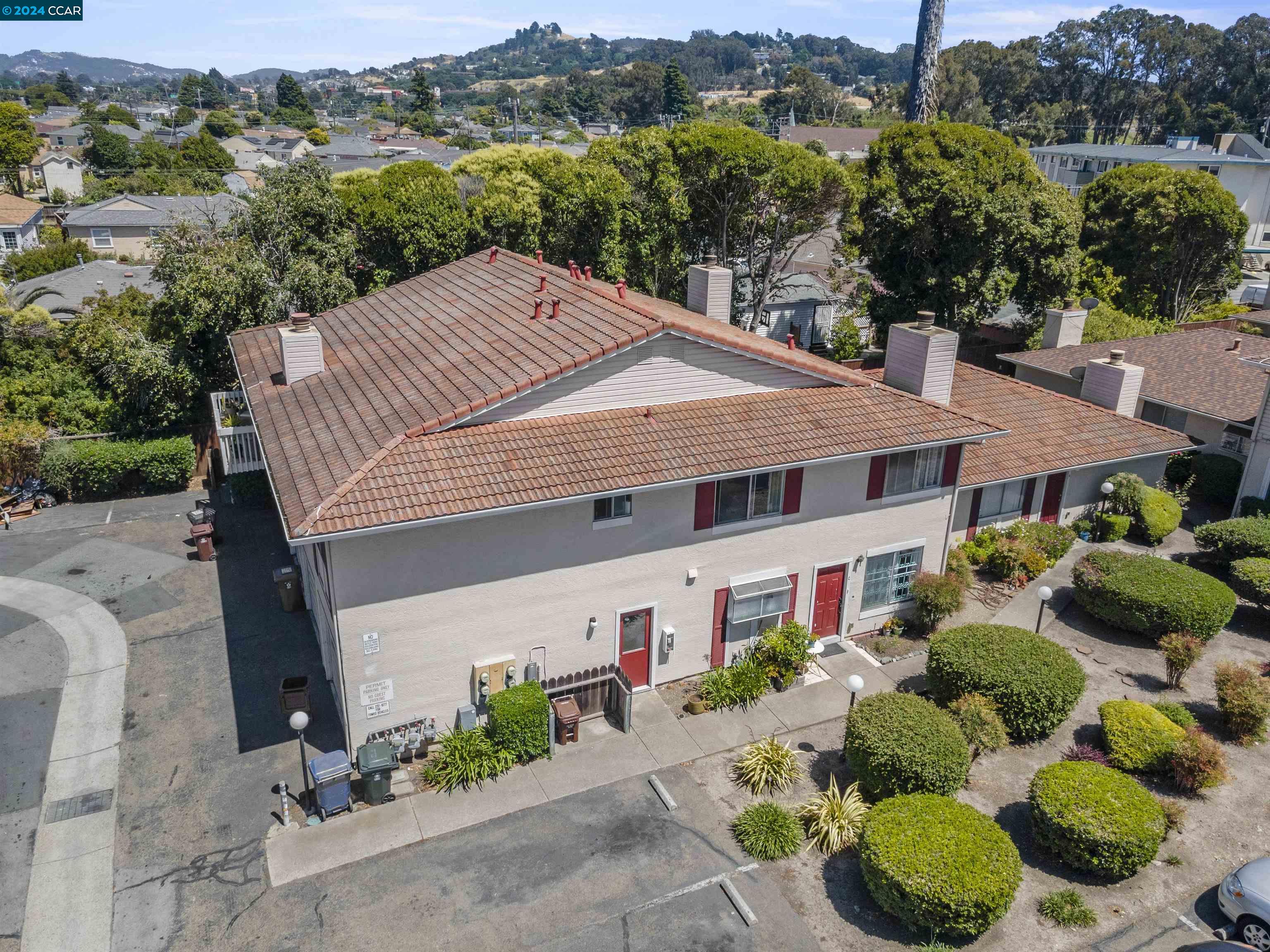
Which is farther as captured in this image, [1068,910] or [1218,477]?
[1218,477]

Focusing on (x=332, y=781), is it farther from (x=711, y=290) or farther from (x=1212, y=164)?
(x=1212, y=164)

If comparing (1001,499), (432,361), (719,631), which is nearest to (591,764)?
(719,631)

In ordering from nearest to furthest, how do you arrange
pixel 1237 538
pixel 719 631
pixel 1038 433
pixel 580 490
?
1. pixel 580 490
2. pixel 719 631
3. pixel 1237 538
4. pixel 1038 433

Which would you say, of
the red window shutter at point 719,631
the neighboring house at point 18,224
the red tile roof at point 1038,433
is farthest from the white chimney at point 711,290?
the neighboring house at point 18,224

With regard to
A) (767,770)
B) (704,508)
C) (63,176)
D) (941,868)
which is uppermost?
(63,176)

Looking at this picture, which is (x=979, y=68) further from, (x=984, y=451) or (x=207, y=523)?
(x=207, y=523)

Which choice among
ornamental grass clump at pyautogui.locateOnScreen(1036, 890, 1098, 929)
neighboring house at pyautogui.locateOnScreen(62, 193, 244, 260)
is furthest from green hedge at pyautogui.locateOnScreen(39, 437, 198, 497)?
neighboring house at pyautogui.locateOnScreen(62, 193, 244, 260)

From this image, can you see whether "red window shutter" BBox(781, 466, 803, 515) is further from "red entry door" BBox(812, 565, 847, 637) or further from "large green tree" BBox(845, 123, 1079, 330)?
"large green tree" BBox(845, 123, 1079, 330)
